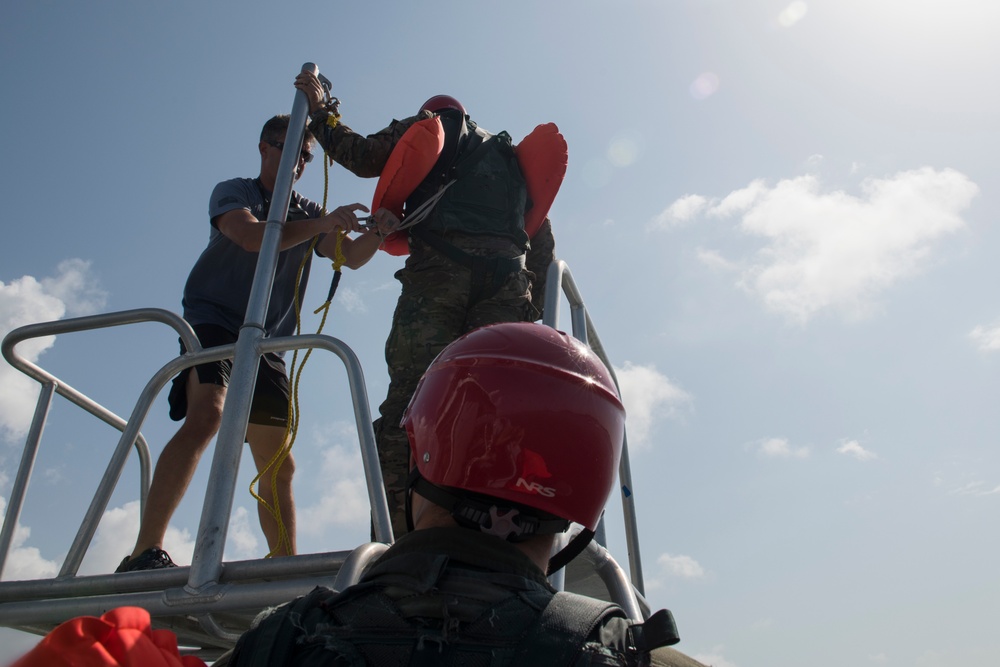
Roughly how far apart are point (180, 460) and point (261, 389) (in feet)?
2.42

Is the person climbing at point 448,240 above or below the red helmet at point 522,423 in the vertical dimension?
above

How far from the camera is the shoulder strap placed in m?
1.03

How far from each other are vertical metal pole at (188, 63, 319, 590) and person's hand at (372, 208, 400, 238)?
15.7 inches

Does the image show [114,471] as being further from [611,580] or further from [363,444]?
[611,580]

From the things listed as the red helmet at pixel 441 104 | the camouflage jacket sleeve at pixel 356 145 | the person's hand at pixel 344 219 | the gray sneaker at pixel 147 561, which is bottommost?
the gray sneaker at pixel 147 561

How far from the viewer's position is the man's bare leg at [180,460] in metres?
2.77

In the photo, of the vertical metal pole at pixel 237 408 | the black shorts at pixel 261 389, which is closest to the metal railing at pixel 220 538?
the vertical metal pole at pixel 237 408

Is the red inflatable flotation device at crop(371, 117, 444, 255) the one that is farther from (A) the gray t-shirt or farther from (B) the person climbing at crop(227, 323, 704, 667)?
(B) the person climbing at crop(227, 323, 704, 667)

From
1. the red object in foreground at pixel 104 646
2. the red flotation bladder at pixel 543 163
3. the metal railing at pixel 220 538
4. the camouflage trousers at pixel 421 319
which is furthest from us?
the red flotation bladder at pixel 543 163

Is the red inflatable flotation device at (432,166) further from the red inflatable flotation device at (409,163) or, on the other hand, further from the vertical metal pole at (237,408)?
the vertical metal pole at (237,408)

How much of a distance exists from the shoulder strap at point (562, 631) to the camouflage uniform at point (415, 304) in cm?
→ 174

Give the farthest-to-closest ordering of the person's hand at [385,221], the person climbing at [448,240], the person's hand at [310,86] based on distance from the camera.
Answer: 1. the person's hand at [385,221]
2. the person's hand at [310,86]
3. the person climbing at [448,240]

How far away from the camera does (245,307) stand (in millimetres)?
3773

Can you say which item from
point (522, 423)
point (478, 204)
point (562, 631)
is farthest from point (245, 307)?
point (562, 631)
